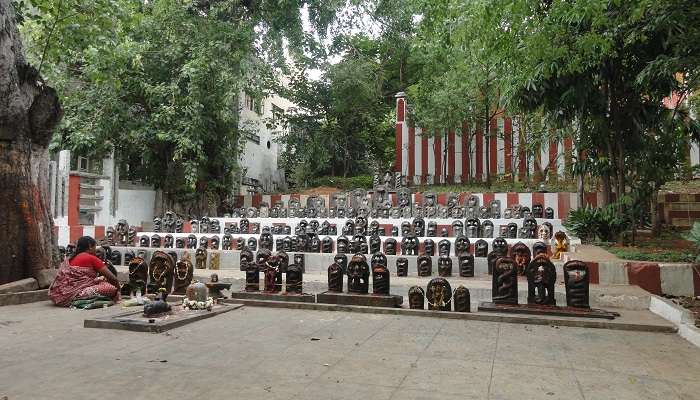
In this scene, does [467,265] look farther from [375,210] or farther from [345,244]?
[375,210]

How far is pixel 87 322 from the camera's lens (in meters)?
5.53

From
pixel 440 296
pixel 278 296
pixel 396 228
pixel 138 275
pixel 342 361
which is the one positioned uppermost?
pixel 396 228

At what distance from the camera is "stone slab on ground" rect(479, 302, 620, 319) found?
19.1 feet

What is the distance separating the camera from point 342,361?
4152 millimetres

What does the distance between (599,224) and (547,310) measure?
4.62 m

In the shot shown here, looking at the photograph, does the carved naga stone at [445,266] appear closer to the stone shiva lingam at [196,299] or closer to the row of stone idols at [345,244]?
the row of stone idols at [345,244]

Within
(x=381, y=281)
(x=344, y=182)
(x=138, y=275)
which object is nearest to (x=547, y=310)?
(x=381, y=281)

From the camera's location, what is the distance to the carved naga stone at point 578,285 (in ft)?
19.9

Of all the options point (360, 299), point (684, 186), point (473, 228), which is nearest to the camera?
point (360, 299)

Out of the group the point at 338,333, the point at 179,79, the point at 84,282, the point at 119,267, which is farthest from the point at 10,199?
the point at 179,79

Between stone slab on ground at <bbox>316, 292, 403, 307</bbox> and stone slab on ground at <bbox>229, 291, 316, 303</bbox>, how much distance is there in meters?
0.16

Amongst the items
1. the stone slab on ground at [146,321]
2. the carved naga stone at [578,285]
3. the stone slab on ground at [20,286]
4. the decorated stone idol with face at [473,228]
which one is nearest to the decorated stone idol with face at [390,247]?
the decorated stone idol with face at [473,228]

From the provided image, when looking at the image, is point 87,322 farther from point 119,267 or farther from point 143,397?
point 119,267

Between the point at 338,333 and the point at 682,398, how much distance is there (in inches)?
123
